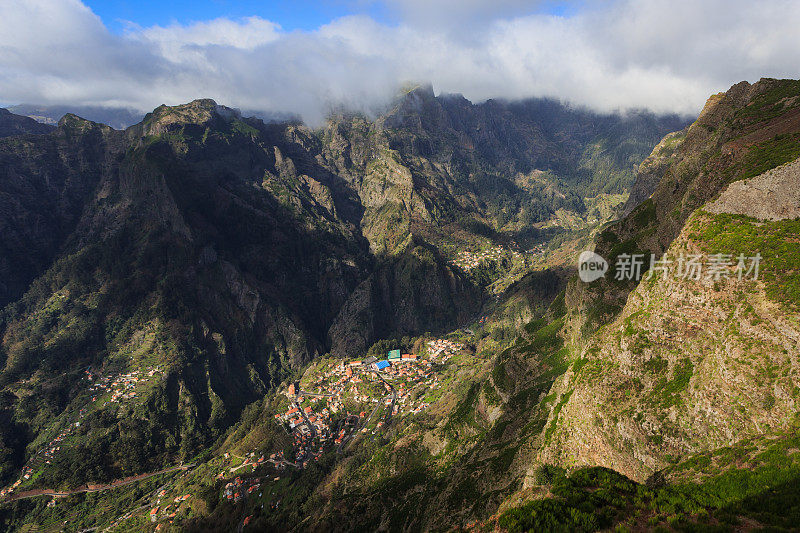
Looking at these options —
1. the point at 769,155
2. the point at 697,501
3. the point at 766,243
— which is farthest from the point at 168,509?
the point at 769,155

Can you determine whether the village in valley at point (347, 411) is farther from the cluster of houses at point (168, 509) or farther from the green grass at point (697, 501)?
the green grass at point (697, 501)

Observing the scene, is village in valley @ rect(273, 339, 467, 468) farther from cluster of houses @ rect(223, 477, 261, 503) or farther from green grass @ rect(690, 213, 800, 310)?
green grass @ rect(690, 213, 800, 310)

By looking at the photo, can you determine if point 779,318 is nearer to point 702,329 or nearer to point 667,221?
point 702,329

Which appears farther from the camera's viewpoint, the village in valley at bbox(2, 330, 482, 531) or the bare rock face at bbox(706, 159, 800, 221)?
the village in valley at bbox(2, 330, 482, 531)

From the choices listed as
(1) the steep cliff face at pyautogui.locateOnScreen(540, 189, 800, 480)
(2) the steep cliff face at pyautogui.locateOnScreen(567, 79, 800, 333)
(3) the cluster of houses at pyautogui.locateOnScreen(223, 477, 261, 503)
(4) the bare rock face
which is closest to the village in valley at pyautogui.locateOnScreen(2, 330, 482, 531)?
(3) the cluster of houses at pyautogui.locateOnScreen(223, 477, 261, 503)

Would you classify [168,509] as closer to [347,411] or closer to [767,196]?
[347,411]

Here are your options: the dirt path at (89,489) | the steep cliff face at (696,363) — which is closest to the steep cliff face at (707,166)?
the steep cliff face at (696,363)

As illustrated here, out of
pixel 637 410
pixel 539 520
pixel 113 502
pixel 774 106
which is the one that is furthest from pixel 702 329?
pixel 113 502

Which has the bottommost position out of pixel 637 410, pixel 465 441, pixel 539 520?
pixel 465 441
